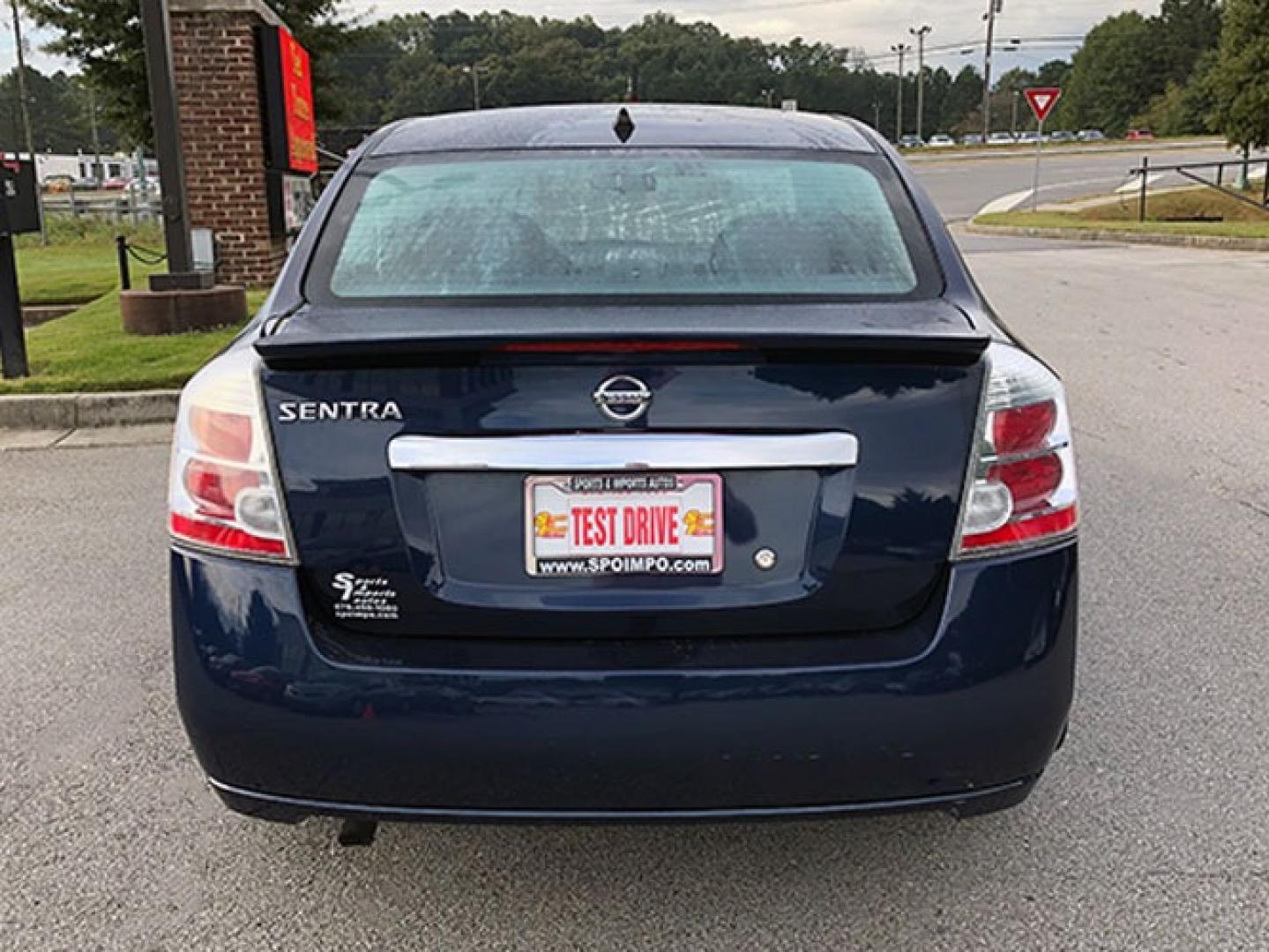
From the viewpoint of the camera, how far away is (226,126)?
12016mm

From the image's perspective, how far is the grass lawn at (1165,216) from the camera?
2216cm

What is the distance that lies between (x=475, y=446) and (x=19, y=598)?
10.4 ft

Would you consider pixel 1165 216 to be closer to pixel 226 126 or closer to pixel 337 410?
pixel 226 126

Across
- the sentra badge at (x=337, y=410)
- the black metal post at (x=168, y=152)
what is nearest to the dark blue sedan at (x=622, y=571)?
the sentra badge at (x=337, y=410)

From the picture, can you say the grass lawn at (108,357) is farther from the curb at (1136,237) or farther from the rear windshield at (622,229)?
the curb at (1136,237)

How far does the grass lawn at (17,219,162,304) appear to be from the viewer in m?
15.8

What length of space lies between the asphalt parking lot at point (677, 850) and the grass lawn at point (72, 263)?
1252 cm

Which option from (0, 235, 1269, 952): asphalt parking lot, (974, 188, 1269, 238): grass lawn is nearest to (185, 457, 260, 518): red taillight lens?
(0, 235, 1269, 952): asphalt parking lot

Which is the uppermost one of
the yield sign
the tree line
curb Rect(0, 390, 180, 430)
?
the tree line

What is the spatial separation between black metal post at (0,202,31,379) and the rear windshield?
20.2 feet

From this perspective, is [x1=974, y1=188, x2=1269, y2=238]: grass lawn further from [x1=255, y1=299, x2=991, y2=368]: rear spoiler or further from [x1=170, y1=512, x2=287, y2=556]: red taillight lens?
[x1=170, y1=512, x2=287, y2=556]: red taillight lens

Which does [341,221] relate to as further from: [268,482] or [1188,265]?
[1188,265]

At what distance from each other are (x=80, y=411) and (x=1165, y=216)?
27.1m

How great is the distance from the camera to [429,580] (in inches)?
85.9
